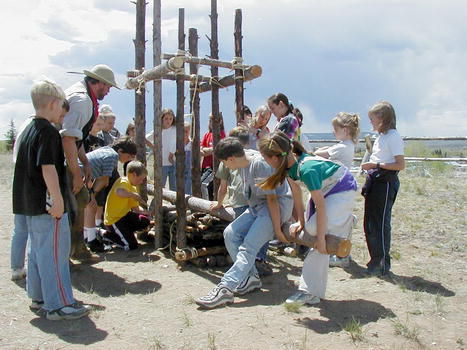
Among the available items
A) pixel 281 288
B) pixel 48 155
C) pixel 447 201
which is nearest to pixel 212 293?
pixel 281 288

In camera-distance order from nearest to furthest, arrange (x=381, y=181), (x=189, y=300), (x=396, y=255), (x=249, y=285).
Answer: (x=189, y=300), (x=249, y=285), (x=381, y=181), (x=396, y=255)

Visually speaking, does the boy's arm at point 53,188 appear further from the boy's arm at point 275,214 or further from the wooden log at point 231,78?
the wooden log at point 231,78

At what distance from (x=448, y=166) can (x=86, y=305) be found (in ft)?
45.9

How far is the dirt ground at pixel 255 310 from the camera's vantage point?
3510 mm

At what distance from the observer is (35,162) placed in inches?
143

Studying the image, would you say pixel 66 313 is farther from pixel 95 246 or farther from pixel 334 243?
pixel 95 246

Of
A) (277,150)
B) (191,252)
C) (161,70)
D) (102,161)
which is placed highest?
(161,70)

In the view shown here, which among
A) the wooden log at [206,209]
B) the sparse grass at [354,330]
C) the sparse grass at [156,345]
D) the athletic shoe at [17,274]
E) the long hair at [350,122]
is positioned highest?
the long hair at [350,122]

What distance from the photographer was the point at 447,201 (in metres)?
Answer: 9.34

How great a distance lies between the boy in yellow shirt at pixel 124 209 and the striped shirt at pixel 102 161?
225mm

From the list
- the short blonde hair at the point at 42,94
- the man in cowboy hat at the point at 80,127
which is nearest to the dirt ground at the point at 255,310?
the man in cowboy hat at the point at 80,127

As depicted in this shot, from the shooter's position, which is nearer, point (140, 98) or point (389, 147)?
point (389, 147)

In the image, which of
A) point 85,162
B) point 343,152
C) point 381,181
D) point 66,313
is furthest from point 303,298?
point 85,162

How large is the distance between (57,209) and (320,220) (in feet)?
6.28
